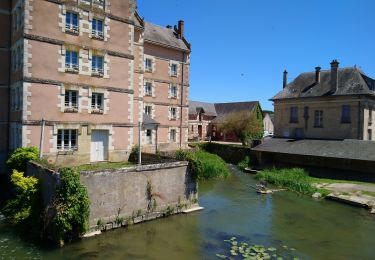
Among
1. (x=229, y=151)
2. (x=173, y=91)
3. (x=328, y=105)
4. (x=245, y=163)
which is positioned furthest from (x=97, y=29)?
(x=328, y=105)

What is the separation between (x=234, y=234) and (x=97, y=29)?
1408cm

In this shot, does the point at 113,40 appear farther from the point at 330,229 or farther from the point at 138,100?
the point at 330,229

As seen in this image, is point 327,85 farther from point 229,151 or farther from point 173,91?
point 173,91

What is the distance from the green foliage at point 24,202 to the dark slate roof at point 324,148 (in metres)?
21.2

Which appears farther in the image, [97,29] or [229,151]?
[229,151]

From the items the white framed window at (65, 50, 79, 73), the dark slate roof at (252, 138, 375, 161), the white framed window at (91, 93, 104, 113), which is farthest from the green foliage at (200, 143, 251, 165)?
the white framed window at (65, 50, 79, 73)

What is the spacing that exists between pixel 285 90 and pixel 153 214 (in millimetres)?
26085

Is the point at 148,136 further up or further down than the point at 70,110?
further down

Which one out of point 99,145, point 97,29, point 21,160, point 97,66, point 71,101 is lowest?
point 21,160

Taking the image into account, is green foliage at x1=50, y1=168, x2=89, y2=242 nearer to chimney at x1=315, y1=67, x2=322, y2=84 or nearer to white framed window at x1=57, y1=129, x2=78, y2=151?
white framed window at x1=57, y1=129, x2=78, y2=151

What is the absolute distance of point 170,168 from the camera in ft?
51.4

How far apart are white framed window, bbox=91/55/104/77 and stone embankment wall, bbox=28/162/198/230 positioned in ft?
22.5

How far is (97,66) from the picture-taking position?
762 inches

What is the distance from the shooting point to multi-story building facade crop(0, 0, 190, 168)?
56.5 ft
